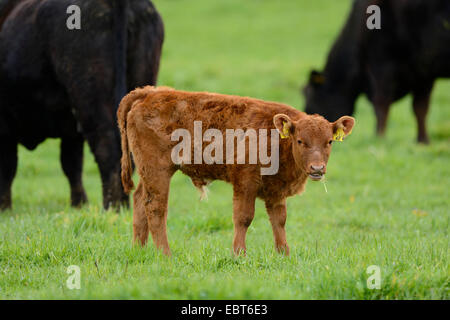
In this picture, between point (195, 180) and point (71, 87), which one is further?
point (71, 87)

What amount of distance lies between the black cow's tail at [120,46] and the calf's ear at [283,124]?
2.34 m

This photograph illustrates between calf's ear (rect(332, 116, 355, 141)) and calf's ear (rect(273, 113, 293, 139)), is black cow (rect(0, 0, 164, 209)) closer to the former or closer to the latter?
calf's ear (rect(273, 113, 293, 139))

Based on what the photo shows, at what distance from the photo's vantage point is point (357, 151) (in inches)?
417

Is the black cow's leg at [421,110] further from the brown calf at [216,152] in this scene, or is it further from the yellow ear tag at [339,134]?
the yellow ear tag at [339,134]

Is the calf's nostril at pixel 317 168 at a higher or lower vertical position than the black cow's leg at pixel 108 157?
higher

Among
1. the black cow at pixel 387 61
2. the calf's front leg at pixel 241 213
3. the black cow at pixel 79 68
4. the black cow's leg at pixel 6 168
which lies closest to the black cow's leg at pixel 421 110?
the black cow at pixel 387 61

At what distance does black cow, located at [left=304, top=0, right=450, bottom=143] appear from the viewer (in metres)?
10.7

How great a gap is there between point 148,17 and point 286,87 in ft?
34.9

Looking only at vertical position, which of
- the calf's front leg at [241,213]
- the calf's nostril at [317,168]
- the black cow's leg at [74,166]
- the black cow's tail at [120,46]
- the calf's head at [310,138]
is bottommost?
the black cow's leg at [74,166]

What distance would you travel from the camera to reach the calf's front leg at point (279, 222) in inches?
185

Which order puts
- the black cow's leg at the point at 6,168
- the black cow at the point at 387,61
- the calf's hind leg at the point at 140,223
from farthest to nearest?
the black cow at the point at 387,61
the black cow's leg at the point at 6,168
the calf's hind leg at the point at 140,223

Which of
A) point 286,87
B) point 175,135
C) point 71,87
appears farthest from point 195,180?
point 286,87

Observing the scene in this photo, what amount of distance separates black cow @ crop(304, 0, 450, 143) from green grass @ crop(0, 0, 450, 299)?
1.05 m
